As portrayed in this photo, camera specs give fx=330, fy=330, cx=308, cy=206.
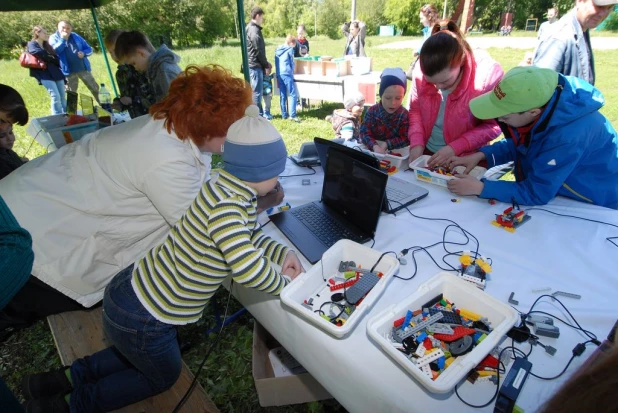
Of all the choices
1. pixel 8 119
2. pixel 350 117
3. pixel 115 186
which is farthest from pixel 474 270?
pixel 8 119

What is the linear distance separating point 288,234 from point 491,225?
0.84 metres

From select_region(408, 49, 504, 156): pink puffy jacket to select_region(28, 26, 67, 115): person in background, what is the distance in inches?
235

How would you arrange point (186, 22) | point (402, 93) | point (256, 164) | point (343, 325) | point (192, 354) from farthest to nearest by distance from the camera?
1. point (186, 22)
2. point (402, 93)
3. point (192, 354)
4. point (256, 164)
5. point (343, 325)

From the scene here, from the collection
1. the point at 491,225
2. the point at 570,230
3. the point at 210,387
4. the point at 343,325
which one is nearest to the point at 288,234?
the point at 343,325

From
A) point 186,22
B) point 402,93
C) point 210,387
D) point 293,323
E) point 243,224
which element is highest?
point 186,22

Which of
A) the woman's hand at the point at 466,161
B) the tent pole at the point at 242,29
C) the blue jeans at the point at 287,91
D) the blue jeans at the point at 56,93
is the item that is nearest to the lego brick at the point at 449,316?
the woman's hand at the point at 466,161

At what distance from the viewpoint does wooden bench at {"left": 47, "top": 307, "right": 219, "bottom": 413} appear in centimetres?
138

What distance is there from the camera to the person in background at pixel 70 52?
5.88m

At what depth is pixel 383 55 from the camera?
565 inches

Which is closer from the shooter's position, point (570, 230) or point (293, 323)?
point (293, 323)

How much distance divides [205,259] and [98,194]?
2.49 ft

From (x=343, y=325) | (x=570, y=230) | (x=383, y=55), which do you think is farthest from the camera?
(x=383, y=55)

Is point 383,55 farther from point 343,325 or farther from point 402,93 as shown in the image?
point 343,325

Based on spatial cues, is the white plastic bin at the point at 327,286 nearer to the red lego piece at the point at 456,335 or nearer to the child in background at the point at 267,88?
the red lego piece at the point at 456,335
